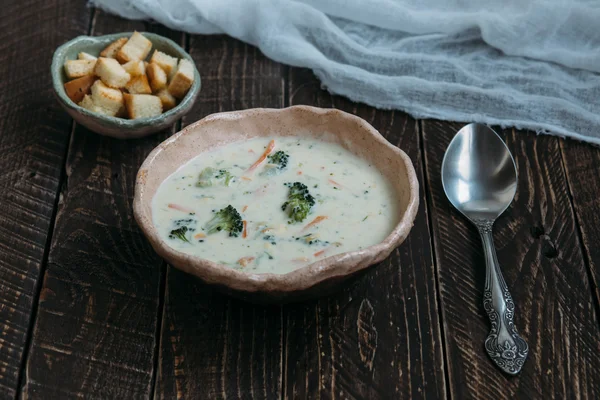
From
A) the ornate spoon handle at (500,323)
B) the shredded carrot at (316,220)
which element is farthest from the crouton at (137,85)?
the ornate spoon handle at (500,323)

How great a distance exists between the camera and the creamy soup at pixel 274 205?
1580mm

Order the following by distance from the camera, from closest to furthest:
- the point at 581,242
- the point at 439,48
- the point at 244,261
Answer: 1. the point at 244,261
2. the point at 581,242
3. the point at 439,48

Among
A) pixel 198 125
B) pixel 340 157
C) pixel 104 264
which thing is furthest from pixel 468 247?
pixel 104 264

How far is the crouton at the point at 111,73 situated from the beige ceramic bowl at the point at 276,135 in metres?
0.35

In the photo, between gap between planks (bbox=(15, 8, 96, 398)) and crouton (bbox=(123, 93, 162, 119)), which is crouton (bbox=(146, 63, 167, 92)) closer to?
crouton (bbox=(123, 93, 162, 119))

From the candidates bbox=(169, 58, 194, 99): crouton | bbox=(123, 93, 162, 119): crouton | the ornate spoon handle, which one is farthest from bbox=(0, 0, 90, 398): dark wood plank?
the ornate spoon handle

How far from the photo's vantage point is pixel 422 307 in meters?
1.72

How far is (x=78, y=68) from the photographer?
6.83 ft

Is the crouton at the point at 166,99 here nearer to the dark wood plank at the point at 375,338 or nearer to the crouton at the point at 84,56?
the crouton at the point at 84,56

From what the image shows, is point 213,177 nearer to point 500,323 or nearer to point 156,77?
point 156,77

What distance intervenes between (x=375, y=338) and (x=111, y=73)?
1.01 m

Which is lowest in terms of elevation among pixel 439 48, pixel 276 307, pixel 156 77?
pixel 276 307

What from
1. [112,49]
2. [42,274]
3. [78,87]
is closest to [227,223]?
[42,274]

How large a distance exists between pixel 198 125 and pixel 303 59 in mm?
632
